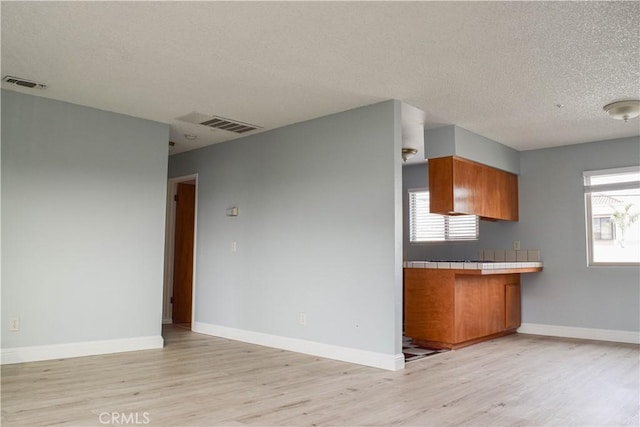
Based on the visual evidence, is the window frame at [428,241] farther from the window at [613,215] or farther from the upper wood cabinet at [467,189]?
the window at [613,215]

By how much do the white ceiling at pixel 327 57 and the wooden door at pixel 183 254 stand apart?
2.22 metres

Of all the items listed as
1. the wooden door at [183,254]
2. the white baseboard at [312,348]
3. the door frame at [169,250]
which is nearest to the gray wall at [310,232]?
the white baseboard at [312,348]

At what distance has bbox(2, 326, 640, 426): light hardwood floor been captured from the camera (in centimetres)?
294

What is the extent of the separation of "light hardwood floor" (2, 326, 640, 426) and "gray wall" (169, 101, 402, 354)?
0.49 meters

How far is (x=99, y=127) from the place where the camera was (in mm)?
4953

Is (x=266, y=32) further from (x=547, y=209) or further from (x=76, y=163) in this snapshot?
(x=547, y=209)

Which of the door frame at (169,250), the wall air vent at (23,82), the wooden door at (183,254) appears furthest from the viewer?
the door frame at (169,250)

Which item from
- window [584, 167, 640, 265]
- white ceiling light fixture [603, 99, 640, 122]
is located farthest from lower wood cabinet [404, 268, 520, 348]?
white ceiling light fixture [603, 99, 640, 122]

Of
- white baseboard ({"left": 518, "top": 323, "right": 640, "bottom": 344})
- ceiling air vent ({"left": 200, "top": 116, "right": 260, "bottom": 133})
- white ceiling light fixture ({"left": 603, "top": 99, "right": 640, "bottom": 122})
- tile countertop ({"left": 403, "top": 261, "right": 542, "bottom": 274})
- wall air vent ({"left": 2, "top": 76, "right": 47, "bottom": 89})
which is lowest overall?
white baseboard ({"left": 518, "top": 323, "right": 640, "bottom": 344})

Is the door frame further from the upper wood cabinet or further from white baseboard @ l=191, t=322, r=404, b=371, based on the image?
the upper wood cabinet

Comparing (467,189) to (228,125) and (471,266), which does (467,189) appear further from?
(228,125)

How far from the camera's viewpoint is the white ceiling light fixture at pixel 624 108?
445cm

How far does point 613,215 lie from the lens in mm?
6020

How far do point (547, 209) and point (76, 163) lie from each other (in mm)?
5717
